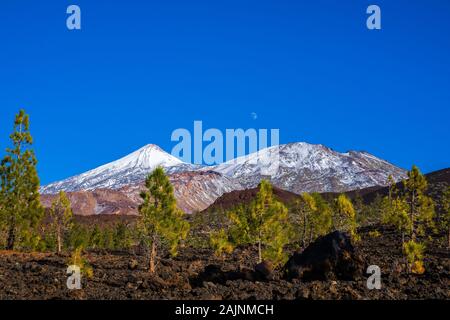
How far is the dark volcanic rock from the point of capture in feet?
72.6

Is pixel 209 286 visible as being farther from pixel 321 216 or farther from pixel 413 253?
pixel 321 216

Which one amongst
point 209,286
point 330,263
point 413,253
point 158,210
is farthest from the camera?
point 158,210

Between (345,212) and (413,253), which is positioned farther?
(345,212)

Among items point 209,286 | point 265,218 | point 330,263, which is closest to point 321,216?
point 265,218

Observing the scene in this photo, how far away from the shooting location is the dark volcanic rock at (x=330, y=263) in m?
22.1

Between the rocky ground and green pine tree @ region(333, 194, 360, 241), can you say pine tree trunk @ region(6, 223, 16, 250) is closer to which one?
the rocky ground

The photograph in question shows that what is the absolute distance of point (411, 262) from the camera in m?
24.8

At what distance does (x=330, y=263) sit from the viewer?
22.2 meters

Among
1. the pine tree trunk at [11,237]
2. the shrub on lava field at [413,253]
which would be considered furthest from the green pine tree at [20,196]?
the shrub on lava field at [413,253]

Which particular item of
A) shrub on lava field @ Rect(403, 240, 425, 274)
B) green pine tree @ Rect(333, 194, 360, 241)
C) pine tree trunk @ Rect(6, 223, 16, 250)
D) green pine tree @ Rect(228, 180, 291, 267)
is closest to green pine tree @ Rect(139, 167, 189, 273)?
green pine tree @ Rect(228, 180, 291, 267)

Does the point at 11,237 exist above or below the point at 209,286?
above

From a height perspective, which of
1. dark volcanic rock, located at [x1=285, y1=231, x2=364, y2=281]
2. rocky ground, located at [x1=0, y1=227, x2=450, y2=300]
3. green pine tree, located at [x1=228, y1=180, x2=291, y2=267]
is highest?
green pine tree, located at [x1=228, y1=180, x2=291, y2=267]

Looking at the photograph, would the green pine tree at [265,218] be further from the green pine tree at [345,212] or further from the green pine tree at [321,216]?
the green pine tree at [321,216]
